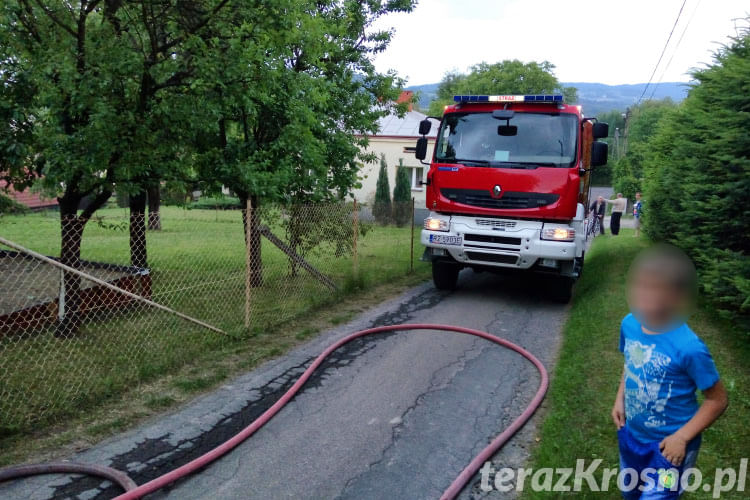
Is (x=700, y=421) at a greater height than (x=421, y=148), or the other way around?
(x=421, y=148)

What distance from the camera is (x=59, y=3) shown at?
19.5 ft

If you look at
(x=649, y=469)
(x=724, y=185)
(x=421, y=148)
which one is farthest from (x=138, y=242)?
(x=724, y=185)

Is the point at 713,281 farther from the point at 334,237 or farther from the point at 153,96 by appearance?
the point at 153,96

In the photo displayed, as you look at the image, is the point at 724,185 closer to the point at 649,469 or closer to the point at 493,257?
the point at 493,257

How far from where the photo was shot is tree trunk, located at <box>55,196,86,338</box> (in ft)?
19.9

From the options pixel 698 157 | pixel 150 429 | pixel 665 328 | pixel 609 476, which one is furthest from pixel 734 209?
pixel 150 429

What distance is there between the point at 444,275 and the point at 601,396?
16.5 ft

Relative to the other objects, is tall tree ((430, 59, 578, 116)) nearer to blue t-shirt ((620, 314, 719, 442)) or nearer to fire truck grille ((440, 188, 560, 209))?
fire truck grille ((440, 188, 560, 209))

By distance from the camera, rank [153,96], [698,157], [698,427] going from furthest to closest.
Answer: [698,157] → [153,96] → [698,427]

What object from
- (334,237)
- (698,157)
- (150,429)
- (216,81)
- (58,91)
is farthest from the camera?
(334,237)

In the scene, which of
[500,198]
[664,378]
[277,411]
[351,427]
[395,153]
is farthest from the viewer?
[395,153]

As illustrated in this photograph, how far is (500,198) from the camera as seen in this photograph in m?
8.15

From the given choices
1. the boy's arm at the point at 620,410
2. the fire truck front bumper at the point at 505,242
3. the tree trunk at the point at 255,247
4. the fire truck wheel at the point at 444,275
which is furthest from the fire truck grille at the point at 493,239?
the boy's arm at the point at 620,410

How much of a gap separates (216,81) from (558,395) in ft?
15.1
